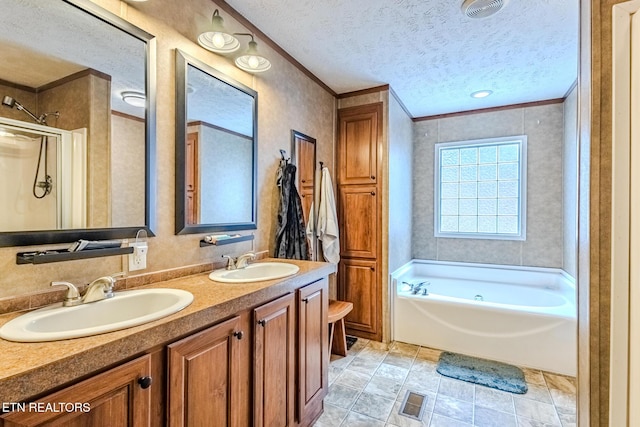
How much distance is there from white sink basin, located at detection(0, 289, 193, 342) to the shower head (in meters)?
0.69

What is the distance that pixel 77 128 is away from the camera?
1166 mm

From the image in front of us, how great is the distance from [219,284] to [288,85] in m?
1.69

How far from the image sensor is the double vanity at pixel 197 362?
698 mm

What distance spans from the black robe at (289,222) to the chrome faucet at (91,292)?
1182 mm

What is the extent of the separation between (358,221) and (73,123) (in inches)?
95.2

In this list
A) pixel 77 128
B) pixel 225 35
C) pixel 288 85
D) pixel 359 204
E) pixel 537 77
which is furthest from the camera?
pixel 359 204

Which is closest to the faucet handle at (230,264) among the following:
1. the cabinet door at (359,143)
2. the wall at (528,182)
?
the cabinet door at (359,143)

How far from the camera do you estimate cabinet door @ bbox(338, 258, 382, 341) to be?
119 inches

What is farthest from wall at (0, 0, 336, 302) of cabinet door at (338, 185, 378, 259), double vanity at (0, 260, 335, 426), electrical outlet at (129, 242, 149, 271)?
cabinet door at (338, 185, 378, 259)

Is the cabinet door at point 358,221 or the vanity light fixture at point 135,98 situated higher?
the vanity light fixture at point 135,98

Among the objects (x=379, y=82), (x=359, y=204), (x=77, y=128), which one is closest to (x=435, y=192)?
(x=359, y=204)

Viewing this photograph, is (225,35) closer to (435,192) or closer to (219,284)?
(219,284)

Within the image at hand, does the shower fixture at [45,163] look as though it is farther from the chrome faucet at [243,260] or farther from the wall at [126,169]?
the chrome faucet at [243,260]

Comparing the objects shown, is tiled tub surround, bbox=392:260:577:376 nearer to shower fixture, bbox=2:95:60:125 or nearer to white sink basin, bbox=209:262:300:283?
white sink basin, bbox=209:262:300:283
